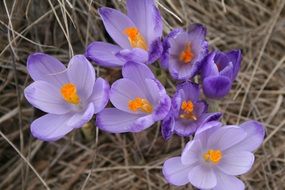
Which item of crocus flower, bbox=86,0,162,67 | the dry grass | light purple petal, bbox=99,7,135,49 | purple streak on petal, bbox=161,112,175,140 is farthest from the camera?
the dry grass

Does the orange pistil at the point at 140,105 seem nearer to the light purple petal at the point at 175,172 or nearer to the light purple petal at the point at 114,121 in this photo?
the light purple petal at the point at 114,121

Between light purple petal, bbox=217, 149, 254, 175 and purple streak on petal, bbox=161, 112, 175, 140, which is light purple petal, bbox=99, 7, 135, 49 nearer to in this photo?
purple streak on petal, bbox=161, 112, 175, 140

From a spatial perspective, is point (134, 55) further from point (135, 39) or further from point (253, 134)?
point (253, 134)

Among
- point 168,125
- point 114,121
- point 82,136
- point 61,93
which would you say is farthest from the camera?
point 82,136

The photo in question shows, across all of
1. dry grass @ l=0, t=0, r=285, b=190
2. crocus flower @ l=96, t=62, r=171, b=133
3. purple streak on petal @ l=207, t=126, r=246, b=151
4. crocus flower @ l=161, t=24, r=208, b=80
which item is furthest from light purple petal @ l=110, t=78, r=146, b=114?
dry grass @ l=0, t=0, r=285, b=190

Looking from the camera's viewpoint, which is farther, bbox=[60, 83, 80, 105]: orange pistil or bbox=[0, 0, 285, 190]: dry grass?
bbox=[0, 0, 285, 190]: dry grass

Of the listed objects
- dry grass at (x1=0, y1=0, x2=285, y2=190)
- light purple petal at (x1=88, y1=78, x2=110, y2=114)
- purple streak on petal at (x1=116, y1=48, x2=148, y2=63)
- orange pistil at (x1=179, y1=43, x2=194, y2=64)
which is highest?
purple streak on petal at (x1=116, y1=48, x2=148, y2=63)

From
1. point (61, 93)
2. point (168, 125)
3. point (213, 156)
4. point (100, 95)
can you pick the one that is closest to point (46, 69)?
point (61, 93)
